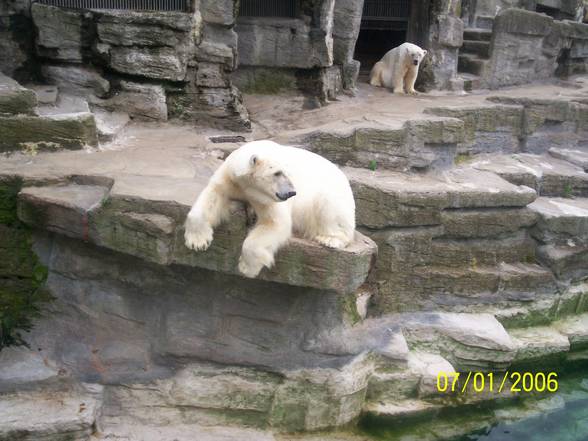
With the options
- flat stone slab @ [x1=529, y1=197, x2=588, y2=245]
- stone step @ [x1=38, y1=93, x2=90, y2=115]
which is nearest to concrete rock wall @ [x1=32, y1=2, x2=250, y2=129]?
stone step @ [x1=38, y1=93, x2=90, y2=115]

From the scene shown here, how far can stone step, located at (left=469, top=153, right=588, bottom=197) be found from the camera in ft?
26.4

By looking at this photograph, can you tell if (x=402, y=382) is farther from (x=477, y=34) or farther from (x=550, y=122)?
(x=477, y=34)

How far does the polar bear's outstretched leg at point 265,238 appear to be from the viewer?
437 cm

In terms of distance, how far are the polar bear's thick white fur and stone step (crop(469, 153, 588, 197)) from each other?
7.52 ft

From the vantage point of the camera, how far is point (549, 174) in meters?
8.33

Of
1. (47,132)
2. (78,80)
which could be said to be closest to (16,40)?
(78,80)

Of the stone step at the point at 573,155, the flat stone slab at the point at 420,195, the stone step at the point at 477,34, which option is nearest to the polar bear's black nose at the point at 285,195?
the flat stone slab at the point at 420,195

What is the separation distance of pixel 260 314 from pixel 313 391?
0.87 metres

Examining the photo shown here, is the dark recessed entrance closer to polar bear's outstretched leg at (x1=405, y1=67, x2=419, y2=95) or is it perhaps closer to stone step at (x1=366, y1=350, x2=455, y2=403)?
polar bear's outstretched leg at (x1=405, y1=67, x2=419, y2=95)

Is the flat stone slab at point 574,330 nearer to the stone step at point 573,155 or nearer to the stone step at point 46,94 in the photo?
the stone step at point 573,155

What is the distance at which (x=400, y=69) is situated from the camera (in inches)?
410

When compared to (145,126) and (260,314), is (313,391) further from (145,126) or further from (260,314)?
(145,126)

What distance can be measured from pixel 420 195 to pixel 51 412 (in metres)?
4.14

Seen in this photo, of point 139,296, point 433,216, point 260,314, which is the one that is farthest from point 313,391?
point 433,216
